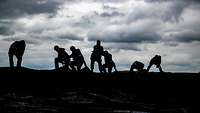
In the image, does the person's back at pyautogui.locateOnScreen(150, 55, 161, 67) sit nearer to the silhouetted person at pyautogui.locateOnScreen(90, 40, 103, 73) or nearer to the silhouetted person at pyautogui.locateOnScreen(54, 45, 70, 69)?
the silhouetted person at pyautogui.locateOnScreen(90, 40, 103, 73)

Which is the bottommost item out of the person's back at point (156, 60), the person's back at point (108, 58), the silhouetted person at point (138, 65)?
the silhouetted person at point (138, 65)

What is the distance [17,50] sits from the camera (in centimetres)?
1648

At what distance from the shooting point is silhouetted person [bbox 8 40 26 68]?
16531 millimetres

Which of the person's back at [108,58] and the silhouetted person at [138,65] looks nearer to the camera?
the silhouetted person at [138,65]

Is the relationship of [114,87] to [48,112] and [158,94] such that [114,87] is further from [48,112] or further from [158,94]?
[48,112]

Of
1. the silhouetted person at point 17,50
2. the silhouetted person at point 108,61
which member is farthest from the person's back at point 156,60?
the silhouetted person at point 17,50

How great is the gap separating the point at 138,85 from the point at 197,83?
3040mm

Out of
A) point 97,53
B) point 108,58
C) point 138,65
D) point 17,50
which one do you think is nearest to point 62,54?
point 97,53

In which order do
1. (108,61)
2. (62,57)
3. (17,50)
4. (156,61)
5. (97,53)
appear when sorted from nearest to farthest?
(17,50) < (62,57) < (97,53) < (156,61) < (108,61)

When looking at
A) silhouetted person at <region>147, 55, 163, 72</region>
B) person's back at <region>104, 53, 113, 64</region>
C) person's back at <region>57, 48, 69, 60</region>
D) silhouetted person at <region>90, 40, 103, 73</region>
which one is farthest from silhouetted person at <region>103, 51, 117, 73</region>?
person's back at <region>57, 48, 69, 60</region>

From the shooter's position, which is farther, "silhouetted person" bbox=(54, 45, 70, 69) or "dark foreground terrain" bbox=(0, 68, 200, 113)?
"silhouetted person" bbox=(54, 45, 70, 69)

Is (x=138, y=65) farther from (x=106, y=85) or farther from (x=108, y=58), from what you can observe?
(x=106, y=85)

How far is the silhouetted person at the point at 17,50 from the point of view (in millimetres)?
16531

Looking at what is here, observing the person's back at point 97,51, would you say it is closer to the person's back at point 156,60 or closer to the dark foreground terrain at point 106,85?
the dark foreground terrain at point 106,85
